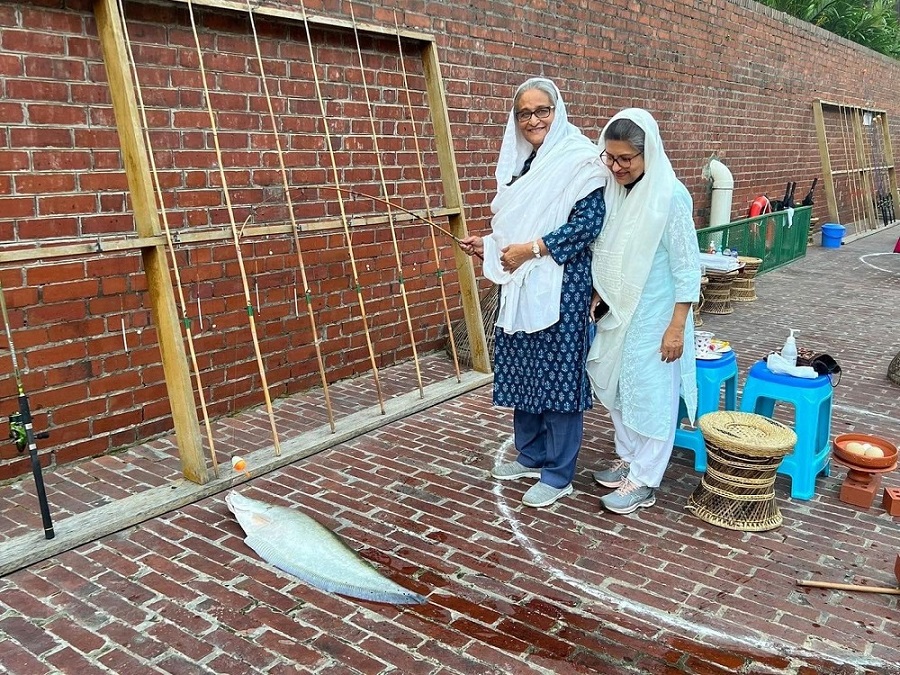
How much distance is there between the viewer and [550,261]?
3438 mm

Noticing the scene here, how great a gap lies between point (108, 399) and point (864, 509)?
3.98 m

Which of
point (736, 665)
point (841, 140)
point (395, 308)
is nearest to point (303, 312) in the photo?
point (395, 308)

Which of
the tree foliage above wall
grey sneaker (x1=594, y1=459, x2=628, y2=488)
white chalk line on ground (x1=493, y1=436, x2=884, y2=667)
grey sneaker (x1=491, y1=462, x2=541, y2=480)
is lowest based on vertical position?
white chalk line on ground (x1=493, y1=436, x2=884, y2=667)

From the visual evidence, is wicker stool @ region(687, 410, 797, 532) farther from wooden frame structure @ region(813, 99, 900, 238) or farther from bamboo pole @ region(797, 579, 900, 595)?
wooden frame structure @ region(813, 99, 900, 238)

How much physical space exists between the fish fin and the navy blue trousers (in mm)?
1084

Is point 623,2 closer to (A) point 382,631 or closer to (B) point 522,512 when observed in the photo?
(B) point 522,512

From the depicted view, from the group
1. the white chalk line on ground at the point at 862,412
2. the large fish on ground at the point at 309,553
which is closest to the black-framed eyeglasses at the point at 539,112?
the large fish on ground at the point at 309,553

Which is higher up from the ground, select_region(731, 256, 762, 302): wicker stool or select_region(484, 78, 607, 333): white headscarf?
select_region(484, 78, 607, 333): white headscarf

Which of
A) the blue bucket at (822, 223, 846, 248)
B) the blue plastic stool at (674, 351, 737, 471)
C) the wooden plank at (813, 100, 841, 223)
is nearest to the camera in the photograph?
the blue plastic stool at (674, 351, 737, 471)

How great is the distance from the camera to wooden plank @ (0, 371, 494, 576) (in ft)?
10.2

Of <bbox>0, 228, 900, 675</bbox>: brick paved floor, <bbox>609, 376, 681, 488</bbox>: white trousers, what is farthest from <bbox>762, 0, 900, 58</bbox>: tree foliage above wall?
<bbox>0, 228, 900, 675</bbox>: brick paved floor

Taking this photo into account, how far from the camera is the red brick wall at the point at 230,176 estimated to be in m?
3.70

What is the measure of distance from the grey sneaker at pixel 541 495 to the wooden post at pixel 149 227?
5.24 feet

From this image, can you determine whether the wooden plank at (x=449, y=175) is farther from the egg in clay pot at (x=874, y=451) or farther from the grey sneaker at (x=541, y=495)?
the egg in clay pot at (x=874, y=451)
